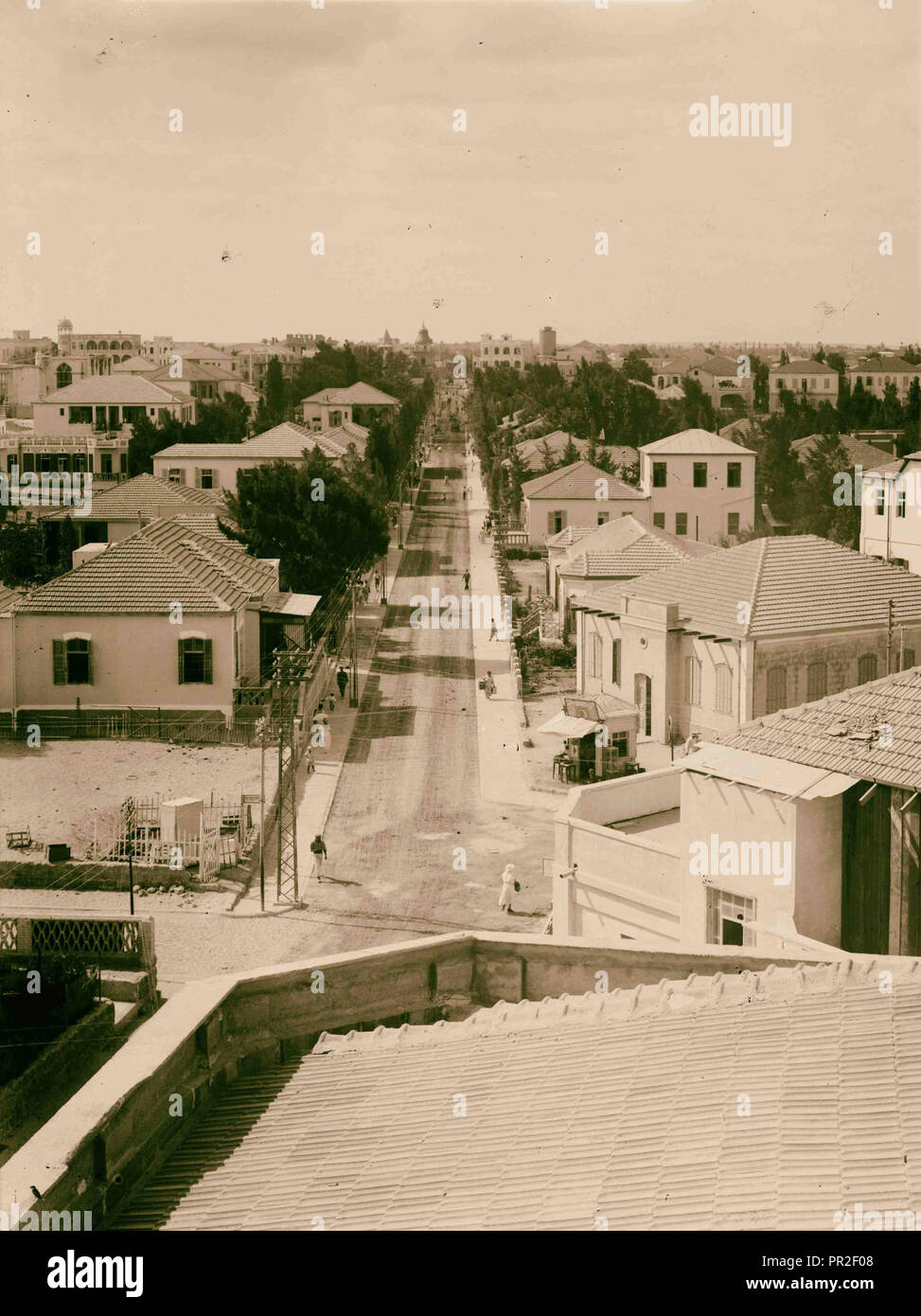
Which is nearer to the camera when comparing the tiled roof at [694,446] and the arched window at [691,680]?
the arched window at [691,680]

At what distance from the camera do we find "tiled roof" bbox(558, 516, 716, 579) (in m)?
35.0

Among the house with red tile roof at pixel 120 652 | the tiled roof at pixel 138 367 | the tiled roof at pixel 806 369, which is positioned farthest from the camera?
the tiled roof at pixel 806 369

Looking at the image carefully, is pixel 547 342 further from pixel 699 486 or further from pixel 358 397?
pixel 699 486

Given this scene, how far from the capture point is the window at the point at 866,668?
25.8 m

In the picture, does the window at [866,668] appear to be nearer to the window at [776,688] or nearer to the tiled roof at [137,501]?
the window at [776,688]

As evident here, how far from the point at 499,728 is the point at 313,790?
5.71 metres

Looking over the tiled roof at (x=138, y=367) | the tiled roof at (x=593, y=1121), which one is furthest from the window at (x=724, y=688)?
the tiled roof at (x=138, y=367)

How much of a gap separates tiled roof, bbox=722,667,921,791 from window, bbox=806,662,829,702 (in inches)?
452

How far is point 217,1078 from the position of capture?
7.77 m

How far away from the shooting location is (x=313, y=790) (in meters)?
25.5

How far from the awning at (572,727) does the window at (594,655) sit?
2941 millimetres

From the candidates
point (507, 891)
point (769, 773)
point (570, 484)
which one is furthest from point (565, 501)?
point (769, 773)
